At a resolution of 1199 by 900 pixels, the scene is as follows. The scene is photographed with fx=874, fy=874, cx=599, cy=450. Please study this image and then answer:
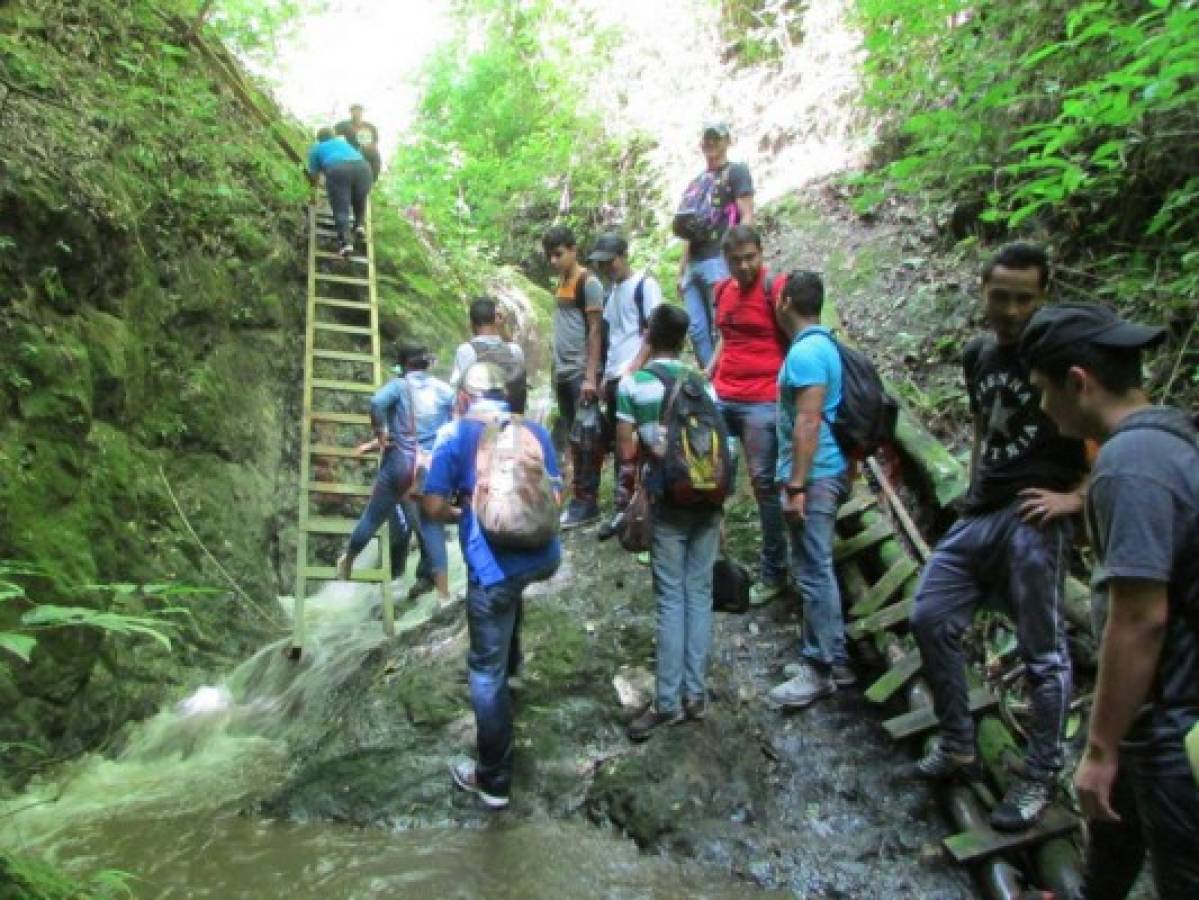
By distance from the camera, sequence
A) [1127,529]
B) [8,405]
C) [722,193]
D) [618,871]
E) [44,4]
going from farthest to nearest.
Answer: [44,4], [722,193], [8,405], [618,871], [1127,529]

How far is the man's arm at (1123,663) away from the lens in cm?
189

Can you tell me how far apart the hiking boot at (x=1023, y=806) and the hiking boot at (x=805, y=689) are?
3.55 feet

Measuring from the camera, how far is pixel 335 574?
251 inches

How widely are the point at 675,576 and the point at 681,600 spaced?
0.37 feet

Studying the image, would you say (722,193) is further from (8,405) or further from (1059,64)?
(8,405)

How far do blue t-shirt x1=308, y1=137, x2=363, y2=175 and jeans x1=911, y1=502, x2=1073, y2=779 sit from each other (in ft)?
25.4

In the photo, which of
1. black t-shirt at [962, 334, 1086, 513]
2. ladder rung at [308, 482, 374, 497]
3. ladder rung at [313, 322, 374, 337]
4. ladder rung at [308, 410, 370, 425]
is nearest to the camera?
black t-shirt at [962, 334, 1086, 513]

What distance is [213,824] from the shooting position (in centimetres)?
386

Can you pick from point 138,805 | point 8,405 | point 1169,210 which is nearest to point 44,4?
point 8,405

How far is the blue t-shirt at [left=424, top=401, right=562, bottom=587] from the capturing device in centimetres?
382

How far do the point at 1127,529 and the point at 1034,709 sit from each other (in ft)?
4.90

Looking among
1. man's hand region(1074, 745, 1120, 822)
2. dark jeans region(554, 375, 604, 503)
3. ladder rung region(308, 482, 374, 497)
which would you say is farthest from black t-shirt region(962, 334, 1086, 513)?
ladder rung region(308, 482, 374, 497)

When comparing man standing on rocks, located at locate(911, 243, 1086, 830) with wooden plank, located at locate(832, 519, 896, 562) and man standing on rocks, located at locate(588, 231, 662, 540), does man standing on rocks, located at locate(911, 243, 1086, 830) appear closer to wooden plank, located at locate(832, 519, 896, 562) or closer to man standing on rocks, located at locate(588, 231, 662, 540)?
wooden plank, located at locate(832, 519, 896, 562)

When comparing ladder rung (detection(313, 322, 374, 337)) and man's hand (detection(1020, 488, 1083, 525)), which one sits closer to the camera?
man's hand (detection(1020, 488, 1083, 525))
